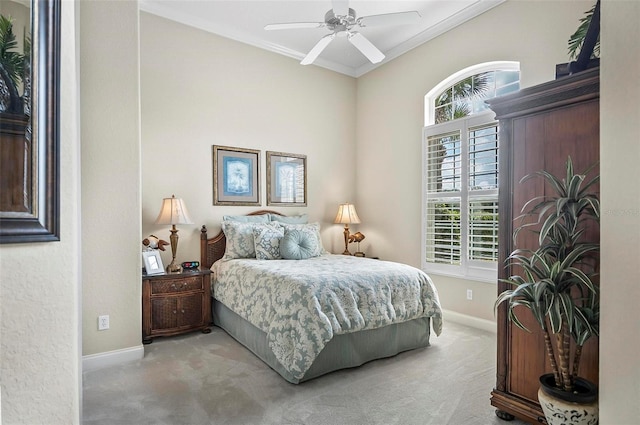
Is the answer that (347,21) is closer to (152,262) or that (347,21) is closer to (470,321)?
(152,262)

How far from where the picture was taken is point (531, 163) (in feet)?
6.58

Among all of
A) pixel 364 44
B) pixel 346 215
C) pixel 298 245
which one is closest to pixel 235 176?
pixel 298 245

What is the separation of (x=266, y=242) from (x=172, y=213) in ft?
3.40

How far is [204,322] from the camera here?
3650 millimetres

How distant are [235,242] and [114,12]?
2410 millimetres

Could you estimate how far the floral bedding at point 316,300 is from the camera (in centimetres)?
249

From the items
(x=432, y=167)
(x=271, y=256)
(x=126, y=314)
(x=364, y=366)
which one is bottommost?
(x=364, y=366)

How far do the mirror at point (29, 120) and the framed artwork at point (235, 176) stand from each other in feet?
11.3

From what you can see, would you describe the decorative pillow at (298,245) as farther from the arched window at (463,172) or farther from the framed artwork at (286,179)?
the arched window at (463,172)

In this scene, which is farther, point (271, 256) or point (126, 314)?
point (271, 256)

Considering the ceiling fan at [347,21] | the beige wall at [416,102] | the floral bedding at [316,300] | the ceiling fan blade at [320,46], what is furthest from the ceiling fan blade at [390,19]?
the floral bedding at [316,300]

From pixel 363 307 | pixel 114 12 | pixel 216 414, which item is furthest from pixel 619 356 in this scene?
→ pixel 114 12

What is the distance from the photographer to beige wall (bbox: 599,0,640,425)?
1.19m

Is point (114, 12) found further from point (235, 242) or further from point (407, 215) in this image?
point (407, 215)
